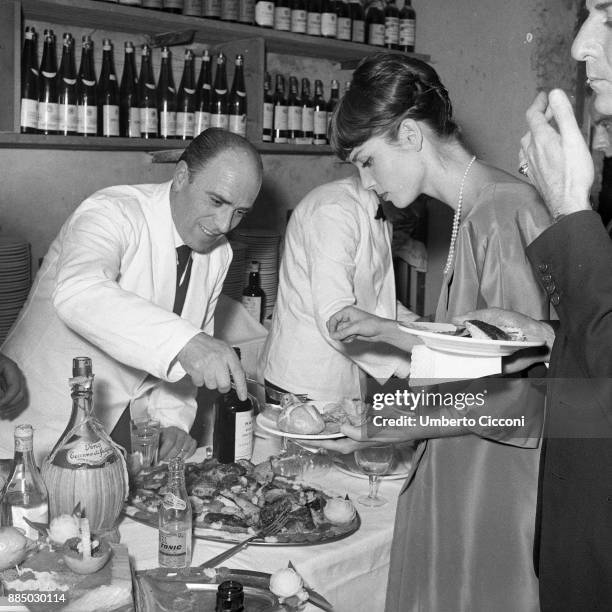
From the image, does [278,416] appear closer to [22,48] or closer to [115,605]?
[115,605]

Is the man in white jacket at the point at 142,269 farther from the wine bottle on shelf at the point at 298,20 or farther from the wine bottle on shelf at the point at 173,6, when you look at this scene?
the wine bottle on shelf at the point at 298,20

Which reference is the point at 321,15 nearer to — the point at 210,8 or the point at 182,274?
the point at 210,8

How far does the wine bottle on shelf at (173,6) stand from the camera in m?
2.83

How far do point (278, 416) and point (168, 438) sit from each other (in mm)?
261

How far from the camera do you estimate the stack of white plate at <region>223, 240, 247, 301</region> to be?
9.75 feet

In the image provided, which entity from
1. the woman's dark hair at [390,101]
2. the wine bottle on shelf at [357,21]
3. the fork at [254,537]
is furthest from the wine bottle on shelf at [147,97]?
the fork at [254,537]

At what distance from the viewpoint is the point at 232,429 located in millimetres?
1577

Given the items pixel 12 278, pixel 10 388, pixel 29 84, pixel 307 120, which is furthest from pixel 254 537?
pixel 307 120

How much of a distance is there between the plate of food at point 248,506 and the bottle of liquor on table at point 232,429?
83 millimetres

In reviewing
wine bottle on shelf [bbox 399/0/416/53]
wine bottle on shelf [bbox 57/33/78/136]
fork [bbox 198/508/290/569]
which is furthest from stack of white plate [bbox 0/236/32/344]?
wine bottle on shelf [bbox 399/0/416/53]

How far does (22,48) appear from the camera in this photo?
8.95 ft

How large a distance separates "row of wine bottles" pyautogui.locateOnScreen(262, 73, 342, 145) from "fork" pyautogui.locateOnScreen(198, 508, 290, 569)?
2168 millimetres

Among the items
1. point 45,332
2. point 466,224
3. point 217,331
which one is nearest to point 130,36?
point 217,331

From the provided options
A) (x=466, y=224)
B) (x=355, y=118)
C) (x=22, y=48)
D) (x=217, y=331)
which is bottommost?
(x=217, y=331)
